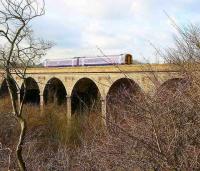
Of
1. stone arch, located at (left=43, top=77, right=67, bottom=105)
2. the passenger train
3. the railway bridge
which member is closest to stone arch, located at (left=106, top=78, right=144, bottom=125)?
the railway bridge

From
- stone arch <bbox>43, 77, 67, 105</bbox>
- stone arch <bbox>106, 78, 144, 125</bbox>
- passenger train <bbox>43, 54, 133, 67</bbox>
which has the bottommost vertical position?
stone arch <bbox>43, 77, 67, 105</bbox>

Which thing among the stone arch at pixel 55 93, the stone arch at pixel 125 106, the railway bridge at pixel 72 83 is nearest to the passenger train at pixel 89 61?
the railway bridge at pixel 72 83

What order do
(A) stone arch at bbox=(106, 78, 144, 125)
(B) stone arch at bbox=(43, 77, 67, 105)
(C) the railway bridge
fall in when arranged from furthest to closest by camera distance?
(B) stone arch at bbox=(43, 77, 67, 105)
(C) the railway bridge
(A) stone arch at bbox=(106, 78, 144, 125)

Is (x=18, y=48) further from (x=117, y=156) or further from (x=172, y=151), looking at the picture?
(x=172, y=151)

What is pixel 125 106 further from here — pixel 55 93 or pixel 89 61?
pixel 55 93

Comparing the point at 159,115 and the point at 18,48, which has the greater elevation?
the point at 18,48

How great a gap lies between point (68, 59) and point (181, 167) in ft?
83.7

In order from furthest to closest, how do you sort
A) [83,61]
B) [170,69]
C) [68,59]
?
[68,59] → [83,61] → [170,69]

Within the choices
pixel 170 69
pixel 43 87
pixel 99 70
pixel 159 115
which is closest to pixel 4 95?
pixel 43 87

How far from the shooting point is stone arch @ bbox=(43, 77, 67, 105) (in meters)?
28.8

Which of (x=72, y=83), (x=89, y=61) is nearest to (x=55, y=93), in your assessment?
(x=72, y=83)

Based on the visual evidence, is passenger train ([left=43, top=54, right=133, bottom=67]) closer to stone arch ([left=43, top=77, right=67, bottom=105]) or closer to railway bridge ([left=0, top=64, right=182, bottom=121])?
railway bridge ([left=0, top=64, right=182, bottom=121])

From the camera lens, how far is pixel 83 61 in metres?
26.1

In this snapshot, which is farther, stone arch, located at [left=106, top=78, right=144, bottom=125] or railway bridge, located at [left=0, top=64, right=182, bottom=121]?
Result: railway bridge, located at [left=0, top=64, right=182, bottom=121]
